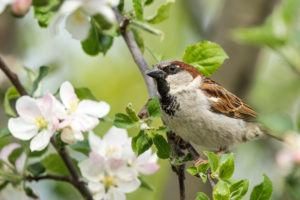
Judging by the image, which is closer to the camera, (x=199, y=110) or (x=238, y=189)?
(x=238, y=189)

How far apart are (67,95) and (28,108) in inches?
4.3

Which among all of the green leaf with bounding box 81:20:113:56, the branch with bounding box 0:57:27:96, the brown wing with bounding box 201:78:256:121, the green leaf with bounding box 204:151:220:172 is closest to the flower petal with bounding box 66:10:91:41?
the branch with bounding box 0:57:27:96

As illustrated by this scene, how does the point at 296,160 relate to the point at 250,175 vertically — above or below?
above

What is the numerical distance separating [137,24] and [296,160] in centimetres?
84

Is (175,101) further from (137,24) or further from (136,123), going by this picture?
(136,123)

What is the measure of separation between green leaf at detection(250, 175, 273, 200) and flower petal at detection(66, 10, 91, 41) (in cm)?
64

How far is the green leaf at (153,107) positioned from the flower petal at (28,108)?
292 mm

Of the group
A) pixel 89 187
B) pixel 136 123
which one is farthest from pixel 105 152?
pixel 136 123

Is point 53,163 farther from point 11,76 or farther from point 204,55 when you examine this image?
point 204,55

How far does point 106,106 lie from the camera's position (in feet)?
7.69

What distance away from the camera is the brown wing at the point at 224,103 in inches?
124

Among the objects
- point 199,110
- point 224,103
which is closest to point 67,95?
point 199,110

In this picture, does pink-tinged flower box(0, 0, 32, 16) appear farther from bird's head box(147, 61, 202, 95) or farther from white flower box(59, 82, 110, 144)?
bird's head box(147, 61, 202, 95)

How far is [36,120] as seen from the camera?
7.57 feet
